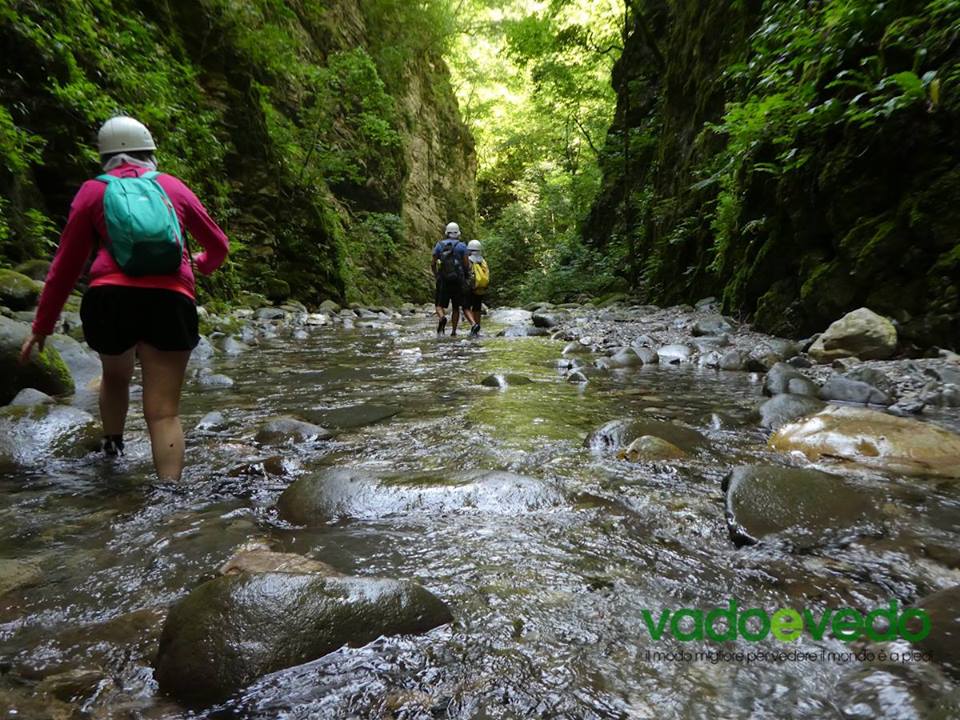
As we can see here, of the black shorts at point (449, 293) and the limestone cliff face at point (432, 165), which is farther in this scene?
the limestone cliff face at point (432, 165)

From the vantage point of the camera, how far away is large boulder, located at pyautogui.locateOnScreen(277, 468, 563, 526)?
2109mm

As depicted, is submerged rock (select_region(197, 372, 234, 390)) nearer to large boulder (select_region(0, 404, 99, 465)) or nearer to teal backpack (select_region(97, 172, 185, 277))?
large boulder (select_region(0, 404, 99, 465))

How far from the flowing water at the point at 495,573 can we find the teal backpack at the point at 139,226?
38.0 inches

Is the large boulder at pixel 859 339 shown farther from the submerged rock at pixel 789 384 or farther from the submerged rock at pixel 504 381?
the submerged rock at pixel 504 381

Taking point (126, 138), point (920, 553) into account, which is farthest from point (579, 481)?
point (126, 138)

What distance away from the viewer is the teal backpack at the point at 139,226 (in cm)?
216

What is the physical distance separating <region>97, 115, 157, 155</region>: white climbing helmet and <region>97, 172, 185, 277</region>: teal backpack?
0.64 feet

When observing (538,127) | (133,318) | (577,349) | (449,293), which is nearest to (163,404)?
(133,318)

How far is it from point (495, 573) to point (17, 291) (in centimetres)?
586

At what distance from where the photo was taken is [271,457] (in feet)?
9.30

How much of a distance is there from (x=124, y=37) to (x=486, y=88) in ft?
91.6

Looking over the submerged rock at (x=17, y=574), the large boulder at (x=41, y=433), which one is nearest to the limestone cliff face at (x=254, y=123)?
the large boulder at (x=41, y=433)

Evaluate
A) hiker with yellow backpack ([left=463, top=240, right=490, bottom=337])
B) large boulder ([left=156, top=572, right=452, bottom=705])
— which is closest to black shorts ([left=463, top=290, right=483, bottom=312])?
hiker with yellow backpack ([left=463, top=240, right=490, bottom=337])

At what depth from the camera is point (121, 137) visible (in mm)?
2367
